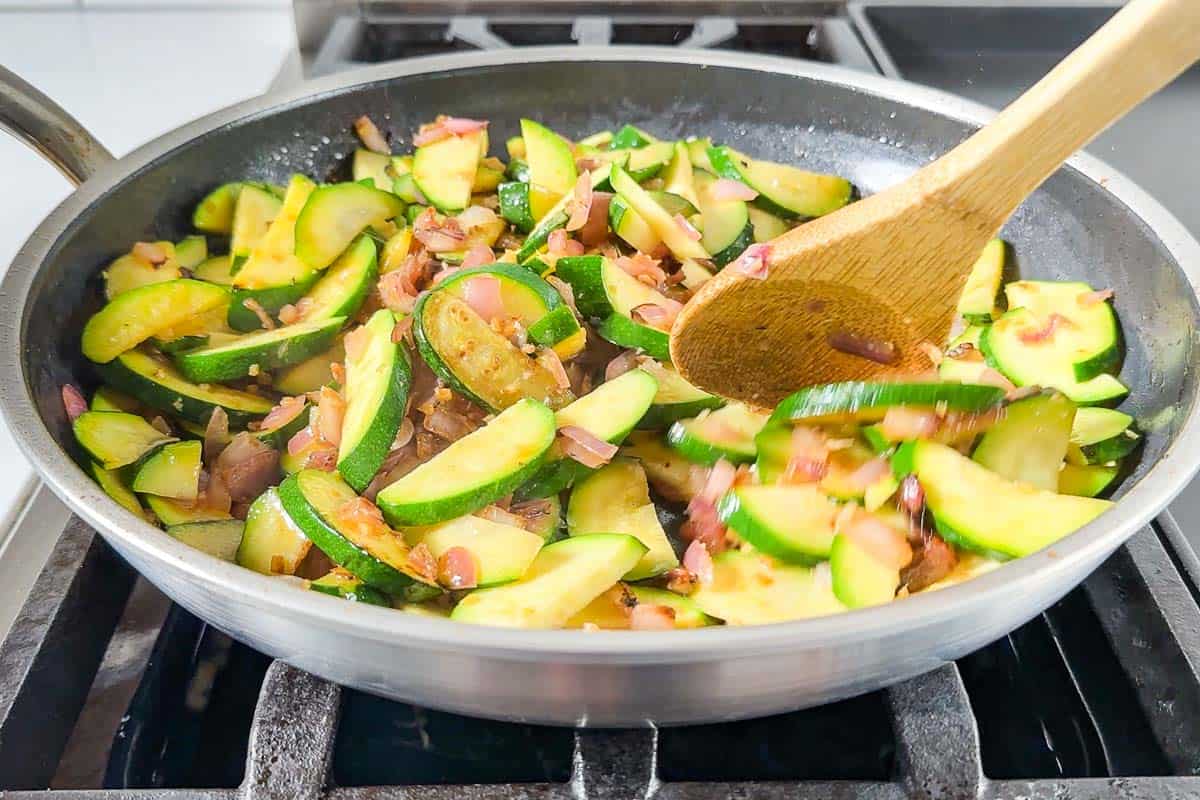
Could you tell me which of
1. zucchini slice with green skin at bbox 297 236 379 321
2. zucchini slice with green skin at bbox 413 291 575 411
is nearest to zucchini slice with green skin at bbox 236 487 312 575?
zucchini slice with green skin at bbox 413 291 575 411

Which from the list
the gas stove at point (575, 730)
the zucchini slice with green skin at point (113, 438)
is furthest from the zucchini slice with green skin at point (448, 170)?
the gas stove at point (575, 730)

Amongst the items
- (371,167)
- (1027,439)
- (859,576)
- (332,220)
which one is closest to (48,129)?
(332,220)

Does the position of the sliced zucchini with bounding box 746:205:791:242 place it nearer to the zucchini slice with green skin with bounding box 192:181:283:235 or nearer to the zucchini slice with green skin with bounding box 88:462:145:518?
the zucchini slice with green skin with bounding box 192:181:283:235

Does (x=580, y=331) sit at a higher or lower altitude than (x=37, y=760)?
higher

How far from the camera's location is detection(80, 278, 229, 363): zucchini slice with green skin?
121 cm

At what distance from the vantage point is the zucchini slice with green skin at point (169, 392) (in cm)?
121

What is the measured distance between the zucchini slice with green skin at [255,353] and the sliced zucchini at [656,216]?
0.43 metres

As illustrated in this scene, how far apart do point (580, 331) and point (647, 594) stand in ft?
1.16

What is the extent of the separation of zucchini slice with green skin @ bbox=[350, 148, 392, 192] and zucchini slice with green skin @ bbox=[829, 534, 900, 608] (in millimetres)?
962

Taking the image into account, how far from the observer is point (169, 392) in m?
1.20

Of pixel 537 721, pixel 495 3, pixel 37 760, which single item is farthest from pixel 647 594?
pixel 495 3

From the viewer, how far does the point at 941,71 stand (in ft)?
7.00

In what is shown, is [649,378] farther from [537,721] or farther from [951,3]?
[951,3]

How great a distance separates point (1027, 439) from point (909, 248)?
0.24 metres
